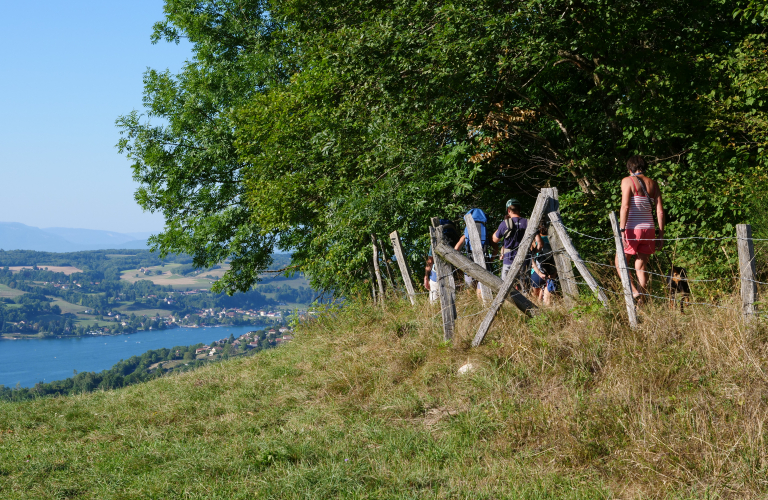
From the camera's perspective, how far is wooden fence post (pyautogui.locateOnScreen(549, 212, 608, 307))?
542cm

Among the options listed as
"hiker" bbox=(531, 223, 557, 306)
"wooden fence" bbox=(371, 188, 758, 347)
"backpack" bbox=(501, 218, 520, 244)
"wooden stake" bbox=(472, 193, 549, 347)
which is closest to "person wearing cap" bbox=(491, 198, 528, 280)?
"backpack" bbox=(501, 218, 520, 244)

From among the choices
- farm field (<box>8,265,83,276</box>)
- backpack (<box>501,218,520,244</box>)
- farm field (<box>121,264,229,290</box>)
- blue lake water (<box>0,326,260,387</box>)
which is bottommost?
blue lake water (<box>0,326,260,387</box>)

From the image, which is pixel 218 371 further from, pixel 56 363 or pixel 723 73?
pixel 56 363

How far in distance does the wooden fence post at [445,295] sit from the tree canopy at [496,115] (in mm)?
2994

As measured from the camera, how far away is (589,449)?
3.96 meters

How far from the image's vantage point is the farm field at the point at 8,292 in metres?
153

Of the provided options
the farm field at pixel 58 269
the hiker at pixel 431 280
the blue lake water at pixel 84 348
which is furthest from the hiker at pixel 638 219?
the farm field at pixel 58 269

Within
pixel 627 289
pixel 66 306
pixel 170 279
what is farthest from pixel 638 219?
pixel 170 279

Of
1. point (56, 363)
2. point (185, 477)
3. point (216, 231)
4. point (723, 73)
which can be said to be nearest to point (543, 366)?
point (185, 477)

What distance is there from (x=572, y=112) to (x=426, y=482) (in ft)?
28.9

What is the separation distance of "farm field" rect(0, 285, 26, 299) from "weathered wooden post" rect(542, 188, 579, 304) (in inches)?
6946

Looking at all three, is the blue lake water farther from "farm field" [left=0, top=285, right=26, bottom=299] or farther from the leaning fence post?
the leaning fence post

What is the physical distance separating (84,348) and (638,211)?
509 feet

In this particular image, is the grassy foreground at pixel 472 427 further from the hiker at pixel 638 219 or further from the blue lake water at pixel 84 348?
the blue lake water at pixel 84 348
